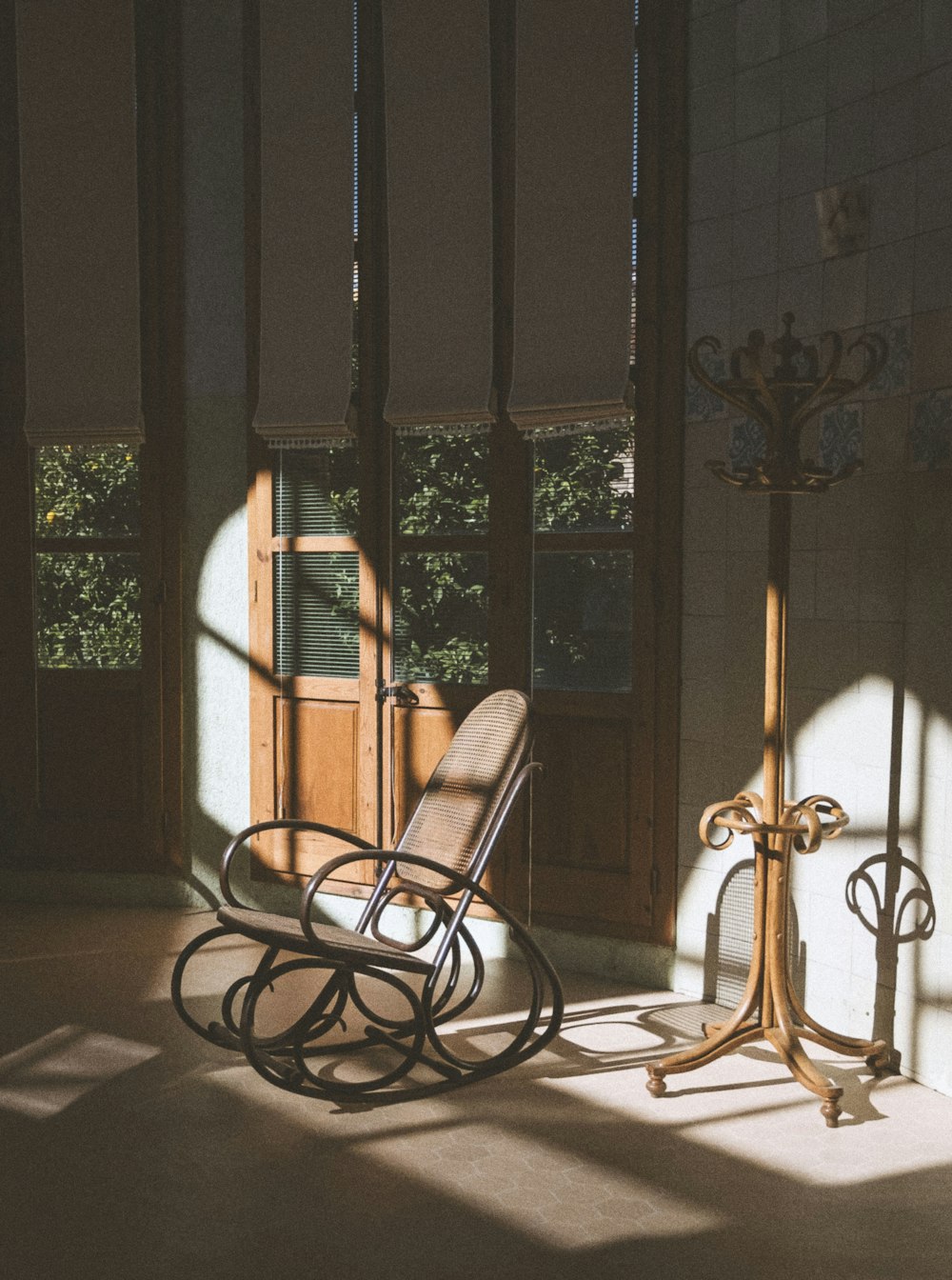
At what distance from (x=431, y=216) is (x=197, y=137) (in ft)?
4.12

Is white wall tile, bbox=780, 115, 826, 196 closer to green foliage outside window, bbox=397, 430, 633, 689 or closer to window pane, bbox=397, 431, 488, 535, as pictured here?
green foliage outside window, bbox=397, 430, 633, 689

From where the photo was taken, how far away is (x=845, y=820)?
10.8ft

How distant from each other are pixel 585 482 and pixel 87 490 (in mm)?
2294

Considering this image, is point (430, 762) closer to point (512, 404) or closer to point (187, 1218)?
point (512, 404)

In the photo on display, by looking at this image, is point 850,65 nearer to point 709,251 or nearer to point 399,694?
point 709,251

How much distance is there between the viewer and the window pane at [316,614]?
485cm

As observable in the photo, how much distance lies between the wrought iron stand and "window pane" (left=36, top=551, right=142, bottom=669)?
9.52 feet

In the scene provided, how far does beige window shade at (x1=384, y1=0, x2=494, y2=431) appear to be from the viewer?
448cm

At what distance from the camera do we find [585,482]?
4.36 metres

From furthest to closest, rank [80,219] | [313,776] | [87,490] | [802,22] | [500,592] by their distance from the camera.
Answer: [87,490] < [80,219] < [313,776] < [500,592] < [802,22]

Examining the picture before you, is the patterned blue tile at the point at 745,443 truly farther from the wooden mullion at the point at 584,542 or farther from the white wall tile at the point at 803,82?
the white wall tile at the point at 803,82

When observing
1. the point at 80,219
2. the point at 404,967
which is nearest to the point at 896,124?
the point at 404,967

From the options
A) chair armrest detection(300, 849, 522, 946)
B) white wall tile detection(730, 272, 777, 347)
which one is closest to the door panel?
chair armrest detection(300, 849, 522, 946)

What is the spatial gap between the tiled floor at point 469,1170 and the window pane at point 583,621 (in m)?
1.25
